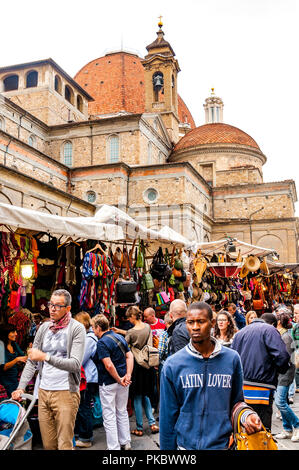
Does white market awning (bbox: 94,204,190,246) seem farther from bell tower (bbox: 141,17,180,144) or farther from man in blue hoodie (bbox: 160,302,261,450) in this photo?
bell tower (bbox: 141,17,180,144)

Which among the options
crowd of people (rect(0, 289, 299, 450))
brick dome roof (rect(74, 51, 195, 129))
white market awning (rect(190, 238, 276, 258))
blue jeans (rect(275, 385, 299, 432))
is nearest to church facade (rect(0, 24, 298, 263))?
brick dome roof (rect(74, 51, 195, 129))

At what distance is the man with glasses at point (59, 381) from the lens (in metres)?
3.80

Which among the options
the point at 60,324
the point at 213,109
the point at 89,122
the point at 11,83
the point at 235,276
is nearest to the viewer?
the point at 60,324

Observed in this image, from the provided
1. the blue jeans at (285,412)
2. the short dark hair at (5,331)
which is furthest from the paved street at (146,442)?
the short dark hair at (5,331)

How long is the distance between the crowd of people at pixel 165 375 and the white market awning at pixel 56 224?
1.16m

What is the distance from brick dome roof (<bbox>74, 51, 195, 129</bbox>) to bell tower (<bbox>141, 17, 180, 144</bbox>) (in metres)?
8.34

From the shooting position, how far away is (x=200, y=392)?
2535mm

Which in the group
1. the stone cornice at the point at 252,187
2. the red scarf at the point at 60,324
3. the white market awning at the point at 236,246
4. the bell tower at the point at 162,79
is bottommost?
the red scarf at the point at 60,324

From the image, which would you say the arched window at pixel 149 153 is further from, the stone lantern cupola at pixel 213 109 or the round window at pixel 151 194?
the stone lantern cupola at pixel 213 109

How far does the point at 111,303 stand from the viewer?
6.69m

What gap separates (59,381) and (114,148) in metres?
28.2

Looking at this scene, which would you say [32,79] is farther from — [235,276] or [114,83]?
[235,276]

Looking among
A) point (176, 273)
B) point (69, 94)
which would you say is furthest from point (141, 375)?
point (69, 94)

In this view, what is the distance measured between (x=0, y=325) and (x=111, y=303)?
1826 millimetres
